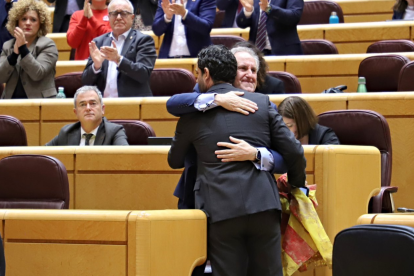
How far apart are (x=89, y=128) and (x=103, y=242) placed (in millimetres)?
1341

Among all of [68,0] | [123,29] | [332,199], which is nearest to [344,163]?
[332,199]

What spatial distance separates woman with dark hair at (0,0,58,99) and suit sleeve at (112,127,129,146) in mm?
1131

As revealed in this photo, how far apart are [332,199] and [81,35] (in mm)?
3007

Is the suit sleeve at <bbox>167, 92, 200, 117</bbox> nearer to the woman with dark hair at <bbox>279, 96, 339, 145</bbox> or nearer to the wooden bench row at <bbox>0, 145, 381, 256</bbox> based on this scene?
the wooden bench row at <bbox>0, 145, 381, 256</bbox>

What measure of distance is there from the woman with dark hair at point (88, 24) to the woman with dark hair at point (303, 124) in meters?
2.32

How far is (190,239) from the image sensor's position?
2248mm

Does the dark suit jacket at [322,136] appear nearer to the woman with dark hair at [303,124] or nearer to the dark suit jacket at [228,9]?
the woman with dark hair at [303,124]

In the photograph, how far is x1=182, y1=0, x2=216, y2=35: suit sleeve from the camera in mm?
4785

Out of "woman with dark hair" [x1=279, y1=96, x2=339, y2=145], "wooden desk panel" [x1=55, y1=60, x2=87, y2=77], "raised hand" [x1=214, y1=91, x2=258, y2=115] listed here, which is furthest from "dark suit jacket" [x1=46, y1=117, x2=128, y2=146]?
"wooden desk panel" [x1=55, y1=60, x2=87, y2=77]

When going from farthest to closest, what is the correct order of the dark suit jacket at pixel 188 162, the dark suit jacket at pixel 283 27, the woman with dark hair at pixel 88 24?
the woman with dark hair at pixel 88 24 < the dark suit jacket at pixel 283 27 < the dark suit jacket at pixel 188 162

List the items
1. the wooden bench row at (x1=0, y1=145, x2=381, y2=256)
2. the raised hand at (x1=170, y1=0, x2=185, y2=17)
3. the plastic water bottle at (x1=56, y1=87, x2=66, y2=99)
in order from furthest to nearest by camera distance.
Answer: the raised hand at (x1=170, y1=0, x2=185, y2=17), the plastic water bottle at (x1=56, y1=87, x2=66, y2=99), the wooden bench row at (x1=0, y1=145, x2=381, y2=256)

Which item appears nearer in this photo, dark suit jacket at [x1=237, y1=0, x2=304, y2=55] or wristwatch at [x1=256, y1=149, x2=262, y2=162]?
wristwatch at [x1=256, y1=149, x2=262, y2=162]

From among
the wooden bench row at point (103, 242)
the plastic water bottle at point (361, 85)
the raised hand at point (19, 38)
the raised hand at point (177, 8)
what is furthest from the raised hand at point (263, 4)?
the wooden bench row at point (103, 242)

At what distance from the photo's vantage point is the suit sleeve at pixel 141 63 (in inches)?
159
